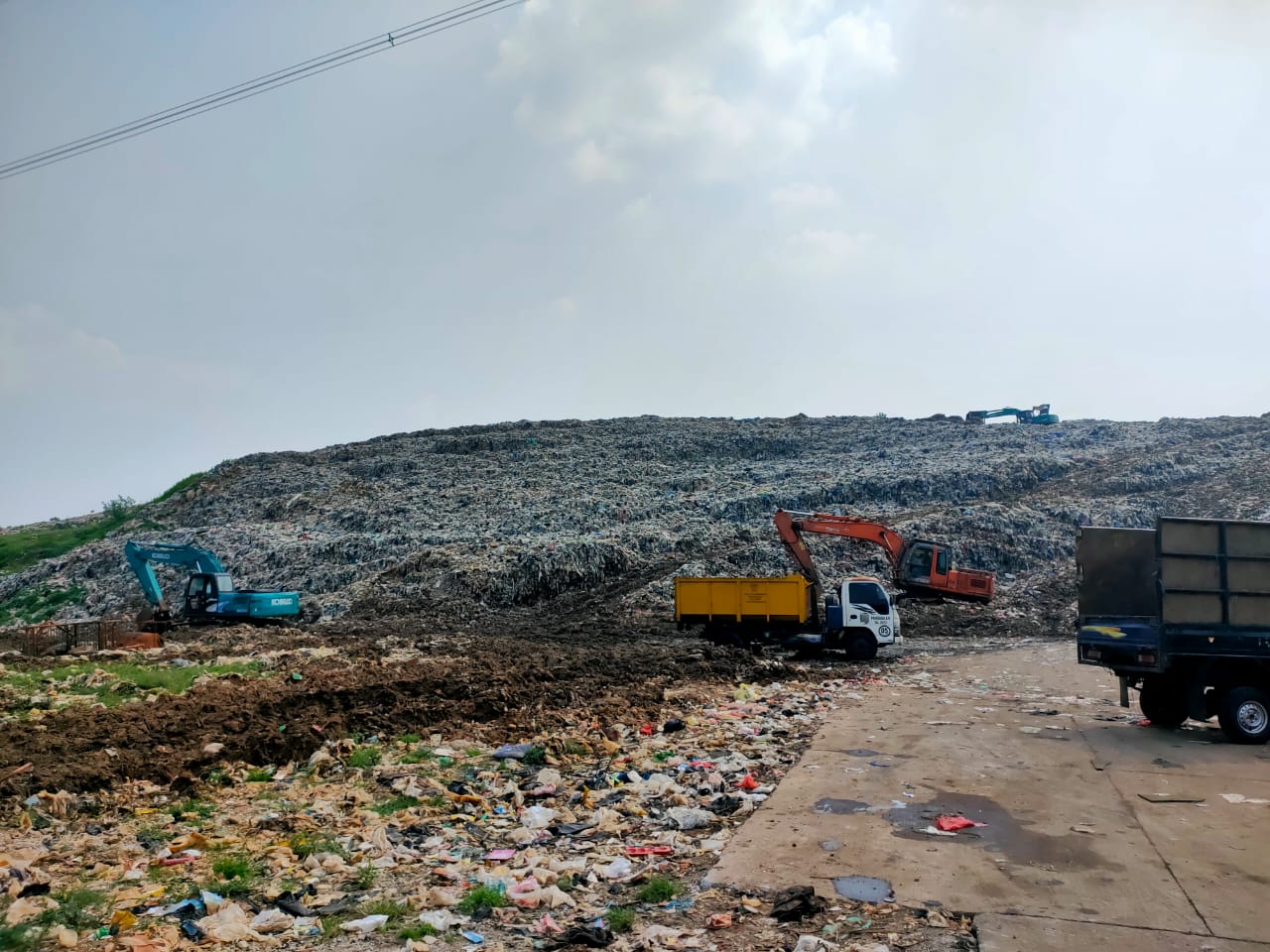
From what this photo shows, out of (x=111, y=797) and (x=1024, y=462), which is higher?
(x=1024, y=462)

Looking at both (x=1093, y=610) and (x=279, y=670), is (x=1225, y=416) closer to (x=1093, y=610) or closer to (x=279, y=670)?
(x=1093, y=610)

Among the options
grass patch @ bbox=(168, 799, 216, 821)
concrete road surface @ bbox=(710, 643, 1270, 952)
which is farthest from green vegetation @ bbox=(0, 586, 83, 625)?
concrete road surface @ bbox=(710, 643, 1270, 952)

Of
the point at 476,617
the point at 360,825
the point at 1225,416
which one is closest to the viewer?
the point at 360,825

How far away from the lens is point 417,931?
16.7 feet

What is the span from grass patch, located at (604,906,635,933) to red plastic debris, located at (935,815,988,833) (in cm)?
282

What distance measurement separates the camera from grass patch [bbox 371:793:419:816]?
763 centimetres

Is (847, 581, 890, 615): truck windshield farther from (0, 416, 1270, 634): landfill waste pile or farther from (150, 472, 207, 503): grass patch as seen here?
(150, 472, 207, 503): grass patch

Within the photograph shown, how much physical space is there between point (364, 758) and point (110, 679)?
7.43 meters

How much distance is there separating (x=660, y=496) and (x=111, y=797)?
29464mm

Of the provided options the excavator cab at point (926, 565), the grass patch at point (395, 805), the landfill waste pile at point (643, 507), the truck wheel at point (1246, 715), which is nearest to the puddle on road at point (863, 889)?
the grass patch at point (395, 805)

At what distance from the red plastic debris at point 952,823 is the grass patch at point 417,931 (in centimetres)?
391

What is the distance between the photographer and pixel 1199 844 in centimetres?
657

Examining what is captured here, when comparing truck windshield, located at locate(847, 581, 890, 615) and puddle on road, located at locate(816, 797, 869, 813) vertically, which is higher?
truck windshield, located at locate(847, 581, 890, 615)

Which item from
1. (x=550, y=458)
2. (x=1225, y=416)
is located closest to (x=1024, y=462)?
(x=1225, y=416)
